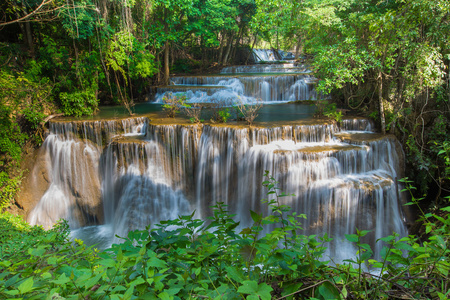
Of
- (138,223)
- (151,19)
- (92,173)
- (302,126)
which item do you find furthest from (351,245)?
(151,19)

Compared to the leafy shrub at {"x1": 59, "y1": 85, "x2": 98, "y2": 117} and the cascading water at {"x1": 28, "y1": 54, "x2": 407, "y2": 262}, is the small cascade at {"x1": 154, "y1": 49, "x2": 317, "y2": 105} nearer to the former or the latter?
the leafy shrub at {"x1": 59, "y1": 85, "x2": 98, "y2": 117}

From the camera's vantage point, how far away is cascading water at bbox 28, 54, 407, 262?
6.85 metres

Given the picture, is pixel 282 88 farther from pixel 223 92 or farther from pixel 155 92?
pixel 155 92

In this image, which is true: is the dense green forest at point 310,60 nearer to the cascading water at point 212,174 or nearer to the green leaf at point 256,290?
the green leaf at point 256,290

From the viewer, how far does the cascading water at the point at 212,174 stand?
685 cm

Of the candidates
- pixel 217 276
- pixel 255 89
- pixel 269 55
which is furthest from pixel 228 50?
pixel 217 276

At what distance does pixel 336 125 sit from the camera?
28.0 feet

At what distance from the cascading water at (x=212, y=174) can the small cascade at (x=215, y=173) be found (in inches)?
1.1

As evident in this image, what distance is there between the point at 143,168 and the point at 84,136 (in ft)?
7.40

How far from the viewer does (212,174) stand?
26.9 ft

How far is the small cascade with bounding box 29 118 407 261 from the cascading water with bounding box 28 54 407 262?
1.1 inches

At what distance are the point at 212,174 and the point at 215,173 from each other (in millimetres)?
107

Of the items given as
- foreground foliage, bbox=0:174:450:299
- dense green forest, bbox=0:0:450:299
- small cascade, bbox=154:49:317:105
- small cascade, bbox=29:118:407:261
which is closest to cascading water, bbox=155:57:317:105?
small cascade, bbox=154:49:317:105

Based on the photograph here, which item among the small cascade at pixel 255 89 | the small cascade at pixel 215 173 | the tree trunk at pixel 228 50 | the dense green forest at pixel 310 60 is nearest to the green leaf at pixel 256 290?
the dense green forest at pixel 310 60
